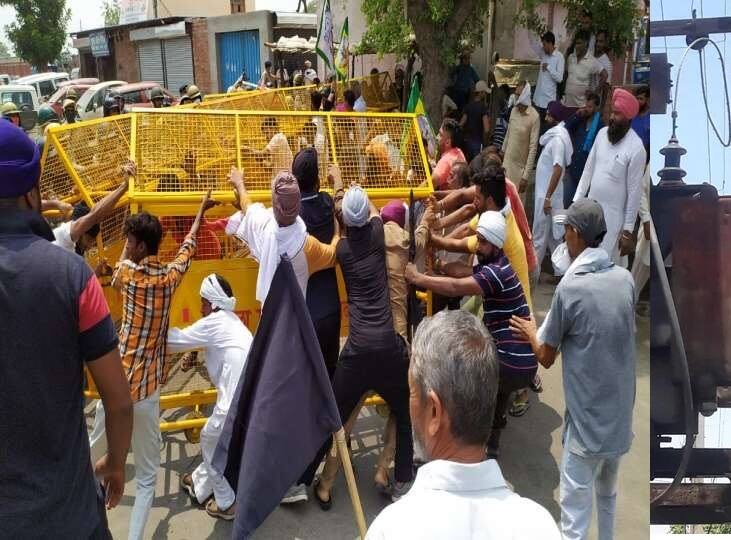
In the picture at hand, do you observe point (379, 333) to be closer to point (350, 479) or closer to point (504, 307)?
point (504, 307)

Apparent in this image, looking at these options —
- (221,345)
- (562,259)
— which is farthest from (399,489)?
(562,259)

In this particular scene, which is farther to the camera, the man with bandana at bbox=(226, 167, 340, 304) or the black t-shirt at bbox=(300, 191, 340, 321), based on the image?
the black t-shirt at bbox=(300, 191, 340, 321)

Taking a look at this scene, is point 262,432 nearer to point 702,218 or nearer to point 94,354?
point 94,354

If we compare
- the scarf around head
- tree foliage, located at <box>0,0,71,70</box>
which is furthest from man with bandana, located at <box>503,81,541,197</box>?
tree foliage, located at <box>0,0,71,70</box>

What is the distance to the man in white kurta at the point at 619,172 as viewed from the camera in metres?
5.42

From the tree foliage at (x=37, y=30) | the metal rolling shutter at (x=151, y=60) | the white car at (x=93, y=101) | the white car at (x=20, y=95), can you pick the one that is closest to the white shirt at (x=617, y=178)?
the white car at (x=93, y=101)

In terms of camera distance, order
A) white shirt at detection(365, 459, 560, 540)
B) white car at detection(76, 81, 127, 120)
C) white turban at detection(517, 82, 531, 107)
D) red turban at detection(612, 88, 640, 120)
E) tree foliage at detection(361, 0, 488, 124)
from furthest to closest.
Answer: white car at detection(76, 81, 127, 120) < tree foliage at detection(361, 0, 488, 124) < white turban at detection(517, 82, 531, 107) < red turban at detection(612, 88, 640, 120) < white shirt at detection(365, 459, 560, 540)

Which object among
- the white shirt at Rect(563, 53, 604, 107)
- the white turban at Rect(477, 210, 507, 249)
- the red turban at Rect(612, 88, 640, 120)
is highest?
the white shirt at Rect(563, 53, 604, 107)

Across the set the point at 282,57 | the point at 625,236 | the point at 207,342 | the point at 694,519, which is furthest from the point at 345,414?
the point at 282,57

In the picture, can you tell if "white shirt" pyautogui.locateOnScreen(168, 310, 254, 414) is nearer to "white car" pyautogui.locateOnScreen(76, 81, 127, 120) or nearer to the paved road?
the paved road

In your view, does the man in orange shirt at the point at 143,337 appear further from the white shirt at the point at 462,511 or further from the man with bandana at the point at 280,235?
the white shirt at the point at 462,511

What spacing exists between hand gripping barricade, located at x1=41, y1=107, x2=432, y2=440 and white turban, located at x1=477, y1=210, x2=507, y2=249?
852mm

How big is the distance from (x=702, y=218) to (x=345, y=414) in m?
2.18

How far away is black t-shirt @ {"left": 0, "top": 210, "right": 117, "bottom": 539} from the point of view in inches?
72.9
